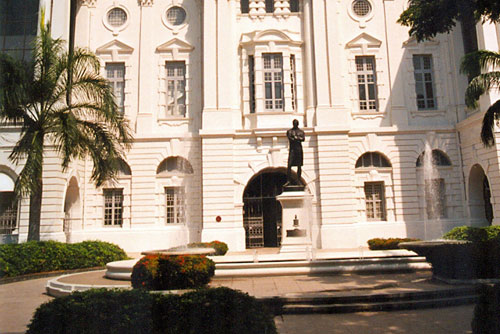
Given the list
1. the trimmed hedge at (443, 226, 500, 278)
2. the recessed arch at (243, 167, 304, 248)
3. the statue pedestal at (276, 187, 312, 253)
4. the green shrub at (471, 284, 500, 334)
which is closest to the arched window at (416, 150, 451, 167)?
the recessed arch at (243, 167, 304, 248)

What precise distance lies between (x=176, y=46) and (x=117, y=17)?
3880 mm

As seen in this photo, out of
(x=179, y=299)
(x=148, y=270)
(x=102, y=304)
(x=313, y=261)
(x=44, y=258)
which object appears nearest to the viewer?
(x=102, y=304)

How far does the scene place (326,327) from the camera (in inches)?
307

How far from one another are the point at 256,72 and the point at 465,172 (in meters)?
12.5

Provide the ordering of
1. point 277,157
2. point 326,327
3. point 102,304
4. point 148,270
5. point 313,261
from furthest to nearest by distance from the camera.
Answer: point 277,157 → point 313,261 → point 148,270 → point 326,327 → point 102,304

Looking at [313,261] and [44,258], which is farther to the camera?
[44,258]

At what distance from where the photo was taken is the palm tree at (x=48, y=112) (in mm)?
14555

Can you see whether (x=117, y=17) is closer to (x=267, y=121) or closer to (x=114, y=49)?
(x=114, y=49)

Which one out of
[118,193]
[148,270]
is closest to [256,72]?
[118,193]

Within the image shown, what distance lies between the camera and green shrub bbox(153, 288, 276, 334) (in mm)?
5445

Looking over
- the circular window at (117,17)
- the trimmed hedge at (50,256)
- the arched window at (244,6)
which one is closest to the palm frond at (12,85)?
the trimmed hedge at (50,256)

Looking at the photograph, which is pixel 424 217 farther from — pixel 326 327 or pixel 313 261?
pixel 326 327

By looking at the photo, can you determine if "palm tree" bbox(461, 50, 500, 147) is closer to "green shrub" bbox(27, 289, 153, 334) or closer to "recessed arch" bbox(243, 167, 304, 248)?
"recessed arch" bbox(243, 167, 304, 248)

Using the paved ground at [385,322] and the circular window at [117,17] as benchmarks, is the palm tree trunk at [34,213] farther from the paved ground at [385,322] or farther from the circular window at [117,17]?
the circular window at [117,17]
